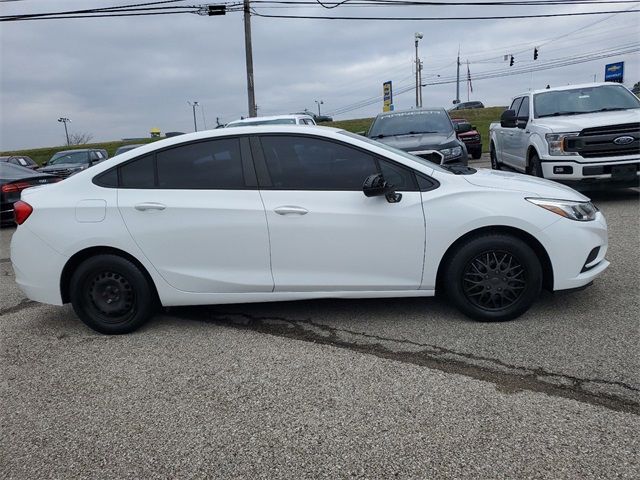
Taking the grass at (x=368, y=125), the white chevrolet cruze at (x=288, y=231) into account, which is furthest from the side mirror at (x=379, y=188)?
the grass at (x=368, y=125)

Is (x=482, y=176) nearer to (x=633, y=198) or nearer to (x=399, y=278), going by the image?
(x=399, y=278)

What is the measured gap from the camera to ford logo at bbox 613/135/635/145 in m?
8.09

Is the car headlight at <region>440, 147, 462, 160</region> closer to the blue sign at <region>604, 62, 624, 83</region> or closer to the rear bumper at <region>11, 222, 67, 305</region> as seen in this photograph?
the rear bumper at <region>11, 222, 67, 305</region>

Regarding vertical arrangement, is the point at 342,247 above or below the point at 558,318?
above

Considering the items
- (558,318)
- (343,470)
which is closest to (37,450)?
(343,470)

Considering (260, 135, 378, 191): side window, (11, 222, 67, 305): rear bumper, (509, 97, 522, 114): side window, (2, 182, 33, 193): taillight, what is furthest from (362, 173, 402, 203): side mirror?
(2, 182, 33, 193): taillight

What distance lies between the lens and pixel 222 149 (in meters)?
4.17

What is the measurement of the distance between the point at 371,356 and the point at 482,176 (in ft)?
5.88

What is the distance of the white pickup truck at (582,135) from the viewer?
8133 mm

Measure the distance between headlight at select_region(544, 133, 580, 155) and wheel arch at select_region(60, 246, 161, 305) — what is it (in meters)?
6.86

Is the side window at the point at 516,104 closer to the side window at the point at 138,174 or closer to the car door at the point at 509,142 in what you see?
the car door at the point at 509,142

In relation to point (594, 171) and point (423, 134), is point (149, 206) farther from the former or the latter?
point (594, 171)

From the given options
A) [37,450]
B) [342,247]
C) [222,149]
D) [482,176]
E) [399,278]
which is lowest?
[37,450]

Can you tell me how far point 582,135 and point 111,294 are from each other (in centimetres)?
733
